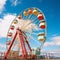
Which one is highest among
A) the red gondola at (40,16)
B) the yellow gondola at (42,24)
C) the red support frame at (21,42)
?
the red gondola at (40,16)

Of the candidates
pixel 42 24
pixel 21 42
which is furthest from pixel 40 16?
pixel 21 42

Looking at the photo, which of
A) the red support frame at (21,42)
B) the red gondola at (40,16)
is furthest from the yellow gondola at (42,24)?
the red support frame at (21,42)

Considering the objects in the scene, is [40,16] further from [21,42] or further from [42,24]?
[21,42]

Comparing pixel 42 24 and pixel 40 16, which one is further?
pixel 40 16

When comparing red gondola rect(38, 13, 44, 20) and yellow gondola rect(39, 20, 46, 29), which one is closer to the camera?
yellow gondola rect(39, 20, 46, 29)

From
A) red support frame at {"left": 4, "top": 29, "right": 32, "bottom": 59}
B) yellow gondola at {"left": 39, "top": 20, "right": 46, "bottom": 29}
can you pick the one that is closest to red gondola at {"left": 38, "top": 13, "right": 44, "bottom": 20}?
yellow gondola at {"left": 39, "top": 20, "right": 46, "bottom": 29}

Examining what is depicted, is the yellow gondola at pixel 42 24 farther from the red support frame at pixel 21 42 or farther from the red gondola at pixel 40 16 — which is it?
the red support frame at pixel 21 42

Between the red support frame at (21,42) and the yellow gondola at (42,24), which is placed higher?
the yellow gondola at (42,24)

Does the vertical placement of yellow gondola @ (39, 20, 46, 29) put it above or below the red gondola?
below

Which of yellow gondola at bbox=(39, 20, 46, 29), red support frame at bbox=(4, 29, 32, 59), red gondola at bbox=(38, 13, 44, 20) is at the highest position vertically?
red gondola at bbox=(38, 13, 44, 20)

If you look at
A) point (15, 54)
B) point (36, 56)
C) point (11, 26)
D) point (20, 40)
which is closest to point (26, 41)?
Result: point (20, 40)

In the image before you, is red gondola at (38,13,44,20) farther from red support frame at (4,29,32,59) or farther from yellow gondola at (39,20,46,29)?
red support frame at (4,29,32,59)

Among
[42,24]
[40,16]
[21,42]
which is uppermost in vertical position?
[40,16]

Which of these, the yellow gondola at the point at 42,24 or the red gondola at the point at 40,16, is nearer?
the yellow gondola at the point at 42,24
